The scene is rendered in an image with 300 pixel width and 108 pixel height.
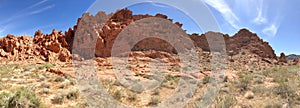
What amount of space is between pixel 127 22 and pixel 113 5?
97.9 ft

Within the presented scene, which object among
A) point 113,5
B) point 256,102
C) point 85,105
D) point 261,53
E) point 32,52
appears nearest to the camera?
point 85,105

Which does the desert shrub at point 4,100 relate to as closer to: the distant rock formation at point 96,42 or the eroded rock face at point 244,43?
the distant rock formation at point 96,42

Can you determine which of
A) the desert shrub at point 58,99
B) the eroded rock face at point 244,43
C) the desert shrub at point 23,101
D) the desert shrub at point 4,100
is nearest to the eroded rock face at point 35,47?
the eroded rock face at point 244,43

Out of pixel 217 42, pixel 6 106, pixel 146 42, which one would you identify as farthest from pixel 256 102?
pixel 217 42

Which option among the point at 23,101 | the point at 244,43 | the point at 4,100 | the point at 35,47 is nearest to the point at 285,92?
the point at 23,101

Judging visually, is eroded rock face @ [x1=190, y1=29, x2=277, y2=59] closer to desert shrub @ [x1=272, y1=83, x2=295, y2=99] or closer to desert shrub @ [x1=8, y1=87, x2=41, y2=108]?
desert shrub @ [x1=272, y1=83, x2=295, y2=99]

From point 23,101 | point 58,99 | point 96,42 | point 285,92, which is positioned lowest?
point 285,92

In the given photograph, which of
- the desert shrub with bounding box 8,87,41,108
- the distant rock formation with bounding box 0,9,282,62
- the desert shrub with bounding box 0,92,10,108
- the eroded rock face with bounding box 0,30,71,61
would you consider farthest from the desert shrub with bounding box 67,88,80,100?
the eroded rock face with bounding box 0,30,71,61

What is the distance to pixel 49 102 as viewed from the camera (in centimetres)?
748

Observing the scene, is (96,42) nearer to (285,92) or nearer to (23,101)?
(23,101)

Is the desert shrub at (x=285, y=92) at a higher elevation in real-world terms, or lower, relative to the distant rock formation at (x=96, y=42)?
lower

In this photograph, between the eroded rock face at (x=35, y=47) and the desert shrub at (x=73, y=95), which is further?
the eroded rock face at (x=35, y=47)

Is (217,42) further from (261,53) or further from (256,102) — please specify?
(256,102)

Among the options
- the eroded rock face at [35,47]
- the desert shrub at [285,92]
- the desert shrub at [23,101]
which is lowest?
the desert shrub at [285,92]
